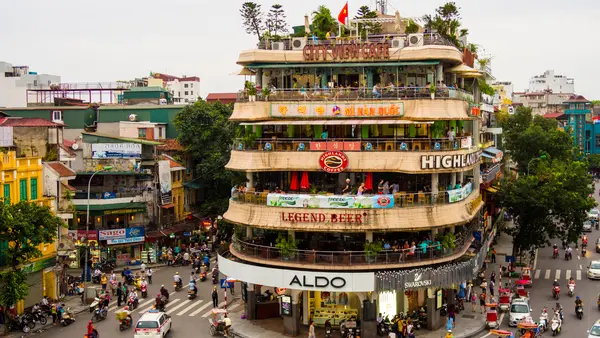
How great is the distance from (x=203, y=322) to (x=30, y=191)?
14.4 m

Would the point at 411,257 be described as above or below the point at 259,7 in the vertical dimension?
below

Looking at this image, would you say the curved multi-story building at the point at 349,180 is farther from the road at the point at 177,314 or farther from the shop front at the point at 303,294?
the road at the point at 177,314

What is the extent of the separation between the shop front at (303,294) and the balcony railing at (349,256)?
0.81 m

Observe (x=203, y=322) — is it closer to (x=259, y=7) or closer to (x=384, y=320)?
(x=384, y=320)

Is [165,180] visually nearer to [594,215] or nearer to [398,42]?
[398,42]

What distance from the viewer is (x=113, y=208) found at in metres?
66.5

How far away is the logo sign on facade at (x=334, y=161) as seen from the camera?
143ft

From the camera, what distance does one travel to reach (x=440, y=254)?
44625 millimetres

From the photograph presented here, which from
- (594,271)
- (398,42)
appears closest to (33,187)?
(398,42)

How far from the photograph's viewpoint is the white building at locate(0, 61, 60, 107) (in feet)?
301

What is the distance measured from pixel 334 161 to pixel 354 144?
1542 millimetres

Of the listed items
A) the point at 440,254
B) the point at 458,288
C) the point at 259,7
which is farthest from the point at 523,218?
the point at 259,7

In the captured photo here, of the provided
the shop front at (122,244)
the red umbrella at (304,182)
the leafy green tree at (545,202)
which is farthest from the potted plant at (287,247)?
the shop front at (122,244)

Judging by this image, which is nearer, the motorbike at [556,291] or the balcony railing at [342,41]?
the balcony railing at [342,41]
